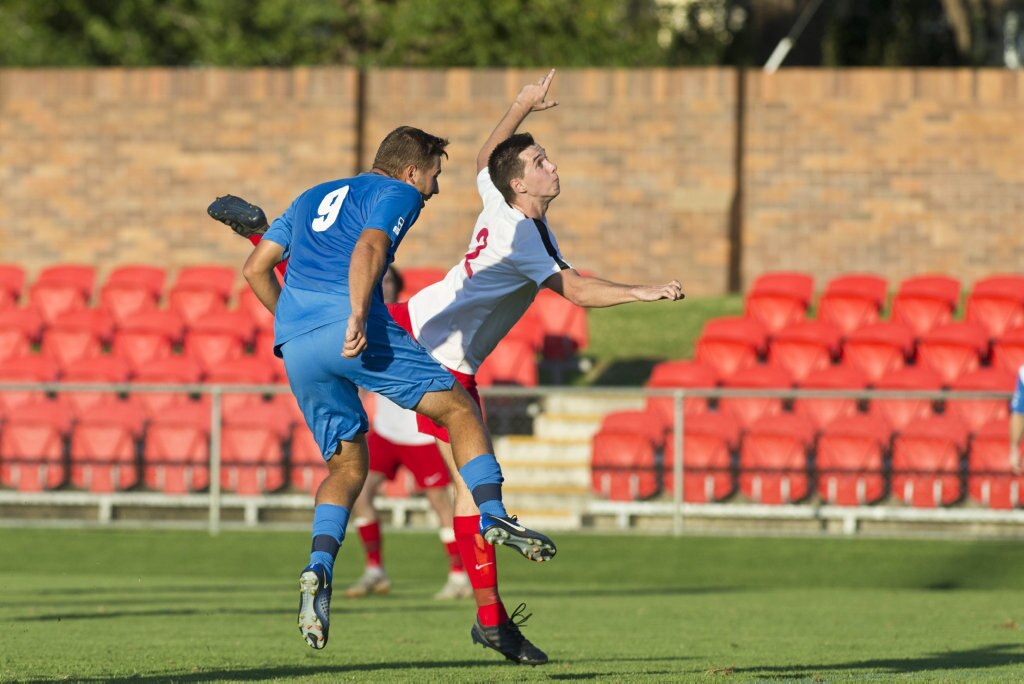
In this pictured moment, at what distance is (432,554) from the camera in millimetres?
13586

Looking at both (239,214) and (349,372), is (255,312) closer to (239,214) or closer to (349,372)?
(239,214)

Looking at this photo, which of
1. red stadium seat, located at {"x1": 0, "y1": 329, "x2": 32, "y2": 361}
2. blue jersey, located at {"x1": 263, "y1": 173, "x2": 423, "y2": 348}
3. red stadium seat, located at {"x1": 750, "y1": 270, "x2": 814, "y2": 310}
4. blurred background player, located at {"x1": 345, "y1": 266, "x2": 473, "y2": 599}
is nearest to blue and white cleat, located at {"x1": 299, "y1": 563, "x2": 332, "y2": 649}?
blue jersey, located at {"x1": 263, "y1": 173, "x2": 423, "y2": 348}

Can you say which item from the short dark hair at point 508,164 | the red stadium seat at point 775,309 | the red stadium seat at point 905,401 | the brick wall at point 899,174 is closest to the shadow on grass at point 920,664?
the short dark hair at point 508,164

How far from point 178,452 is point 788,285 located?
6.66 m

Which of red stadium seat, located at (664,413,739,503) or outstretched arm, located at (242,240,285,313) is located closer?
outstretched arm, located at (242,240,285,313)

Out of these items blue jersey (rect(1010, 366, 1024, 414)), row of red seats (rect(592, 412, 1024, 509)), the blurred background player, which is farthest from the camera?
row of red seats (rect(592, 412, 1024, 509))

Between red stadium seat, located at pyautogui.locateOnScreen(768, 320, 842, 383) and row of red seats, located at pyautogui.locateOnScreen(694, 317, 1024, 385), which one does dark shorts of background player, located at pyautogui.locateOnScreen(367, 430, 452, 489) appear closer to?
row of red seats, located at pyautogui.locateOnScreen(694, 317, 1024, 385)

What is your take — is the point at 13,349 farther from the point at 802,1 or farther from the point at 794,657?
the point at 802,1

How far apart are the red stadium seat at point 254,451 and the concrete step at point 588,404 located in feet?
8.25

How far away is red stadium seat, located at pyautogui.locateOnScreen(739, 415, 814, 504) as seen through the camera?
14.0 m

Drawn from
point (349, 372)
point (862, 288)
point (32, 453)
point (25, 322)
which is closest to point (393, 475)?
point (32, 453)

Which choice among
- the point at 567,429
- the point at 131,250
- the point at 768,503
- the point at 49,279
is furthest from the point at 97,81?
the point at 768,503

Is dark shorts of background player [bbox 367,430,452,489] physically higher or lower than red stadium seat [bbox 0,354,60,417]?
lower

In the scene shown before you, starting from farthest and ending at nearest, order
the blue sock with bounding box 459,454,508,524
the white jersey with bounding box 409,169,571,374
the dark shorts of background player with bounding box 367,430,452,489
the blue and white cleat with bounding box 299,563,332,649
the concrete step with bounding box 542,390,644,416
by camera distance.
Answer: the concrete step with bounding box 542,390,644,416 → the dark shorts of background player with bounding box 367,430,452,489 → the white jersey with bounding box 409,169,571,374 → the blue sock with bounding box 459,454,508,524 → the blue and white cleat with bounding box 299,563,332,649
